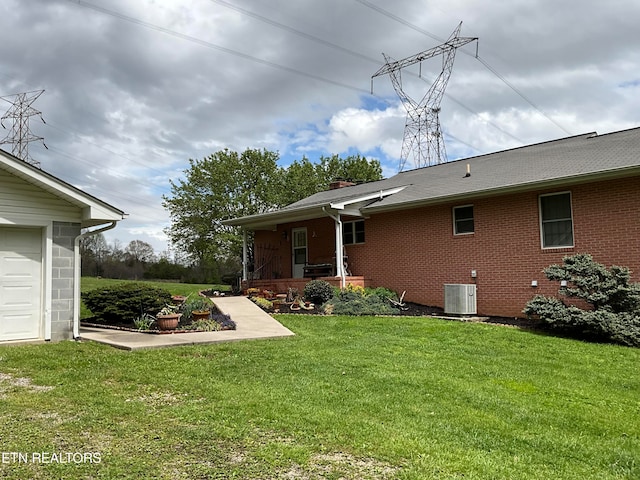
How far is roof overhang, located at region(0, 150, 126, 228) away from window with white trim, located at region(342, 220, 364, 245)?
9.14m

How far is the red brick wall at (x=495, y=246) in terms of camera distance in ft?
37.7

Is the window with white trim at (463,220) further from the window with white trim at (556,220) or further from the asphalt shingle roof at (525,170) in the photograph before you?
the window with white trim at (556,220)

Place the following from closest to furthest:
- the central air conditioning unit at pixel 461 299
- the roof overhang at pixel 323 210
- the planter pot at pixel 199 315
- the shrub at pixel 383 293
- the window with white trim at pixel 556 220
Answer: the planter pot at pixel 199 315
the window with white trim at pixel 556 220
the central air conditioning unit at pixel 461 299
the shrub at pixel 383 293
the roof overhang at pixel 323 210

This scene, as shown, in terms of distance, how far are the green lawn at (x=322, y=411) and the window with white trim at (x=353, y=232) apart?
895 cm

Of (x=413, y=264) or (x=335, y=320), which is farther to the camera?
(x=413, y=264)

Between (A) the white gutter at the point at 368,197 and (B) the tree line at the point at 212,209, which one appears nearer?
(A) the white gutter at the point at 368,197

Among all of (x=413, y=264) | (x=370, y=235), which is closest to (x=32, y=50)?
(x=370, y=235)

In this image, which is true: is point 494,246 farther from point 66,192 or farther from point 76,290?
point 66,192

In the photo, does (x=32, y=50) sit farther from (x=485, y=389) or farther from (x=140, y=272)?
(x=140, y=272)

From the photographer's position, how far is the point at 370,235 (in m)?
17.0

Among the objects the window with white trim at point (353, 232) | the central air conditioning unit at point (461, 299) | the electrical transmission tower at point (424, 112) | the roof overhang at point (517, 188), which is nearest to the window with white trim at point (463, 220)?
the roof overhang at point (517, 188)

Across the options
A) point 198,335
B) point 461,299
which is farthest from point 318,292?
point 198,335

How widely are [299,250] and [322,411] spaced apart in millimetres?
15114

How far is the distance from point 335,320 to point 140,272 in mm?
21543
